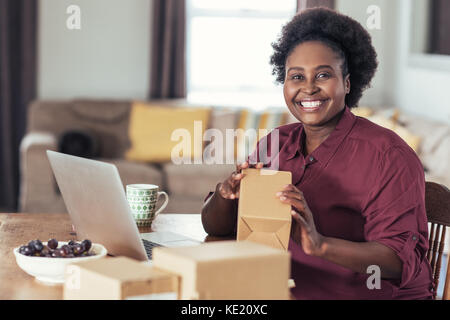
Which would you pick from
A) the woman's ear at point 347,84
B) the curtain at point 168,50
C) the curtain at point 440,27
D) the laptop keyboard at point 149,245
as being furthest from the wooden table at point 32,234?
the curtain at point 168,50

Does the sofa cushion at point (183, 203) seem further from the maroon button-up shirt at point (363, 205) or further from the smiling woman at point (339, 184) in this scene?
the maroon button-up shirt at point (363, 205)

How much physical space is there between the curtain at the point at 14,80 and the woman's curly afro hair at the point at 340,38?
12.0ft

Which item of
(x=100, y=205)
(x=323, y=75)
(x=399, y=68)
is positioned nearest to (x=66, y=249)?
(x=100, y=205)

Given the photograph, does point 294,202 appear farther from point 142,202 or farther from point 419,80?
point 419,80

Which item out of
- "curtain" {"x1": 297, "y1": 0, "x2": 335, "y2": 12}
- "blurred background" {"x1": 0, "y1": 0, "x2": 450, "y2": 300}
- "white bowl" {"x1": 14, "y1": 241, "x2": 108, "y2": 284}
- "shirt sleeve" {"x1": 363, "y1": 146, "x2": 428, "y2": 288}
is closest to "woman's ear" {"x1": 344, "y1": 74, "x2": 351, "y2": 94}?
"shirt sleeve" {"x1": 363, "y1": 146, "x2": 428, "y2": 288}

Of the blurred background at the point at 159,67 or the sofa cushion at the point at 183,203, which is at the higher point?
the blurred background at the point at 159,67

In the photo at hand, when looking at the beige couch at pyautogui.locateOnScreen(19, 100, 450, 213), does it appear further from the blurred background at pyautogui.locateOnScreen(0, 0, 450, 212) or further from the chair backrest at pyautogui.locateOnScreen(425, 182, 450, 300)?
the chair backrest at pyautogui.locateOnScreen(425, 182, 450, 300)

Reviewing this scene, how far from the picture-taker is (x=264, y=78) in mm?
5484

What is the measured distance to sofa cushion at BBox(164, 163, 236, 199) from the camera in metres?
4.39

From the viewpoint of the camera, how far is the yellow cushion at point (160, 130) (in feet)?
15.4

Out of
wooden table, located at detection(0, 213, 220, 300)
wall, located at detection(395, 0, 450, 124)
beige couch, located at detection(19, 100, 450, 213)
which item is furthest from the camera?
wall, located at detection(395, 0, 450, 124)

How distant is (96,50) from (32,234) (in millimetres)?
3718

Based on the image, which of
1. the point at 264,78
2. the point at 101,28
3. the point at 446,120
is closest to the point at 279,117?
the point at 264,78
